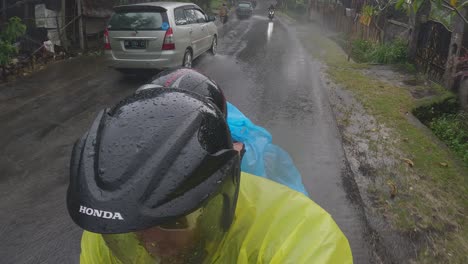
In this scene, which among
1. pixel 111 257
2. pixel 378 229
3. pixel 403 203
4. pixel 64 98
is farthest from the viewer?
pixel 64 98

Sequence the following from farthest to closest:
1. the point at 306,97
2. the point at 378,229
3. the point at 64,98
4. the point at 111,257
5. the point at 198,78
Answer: the point at 306,97
the point at 64,98
the point at 378,229
the point at 198,78
the point at 111,257

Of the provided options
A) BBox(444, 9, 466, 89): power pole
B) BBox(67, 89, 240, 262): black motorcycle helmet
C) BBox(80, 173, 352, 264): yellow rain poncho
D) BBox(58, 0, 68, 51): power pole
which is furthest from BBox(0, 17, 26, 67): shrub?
BBox(444, 9, 466, 89): power pole

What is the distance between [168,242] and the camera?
3.75ft

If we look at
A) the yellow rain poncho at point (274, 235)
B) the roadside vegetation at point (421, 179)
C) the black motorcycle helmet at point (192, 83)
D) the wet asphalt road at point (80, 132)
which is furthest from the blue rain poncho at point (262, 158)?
the roadside vegetation at point (421, 179)

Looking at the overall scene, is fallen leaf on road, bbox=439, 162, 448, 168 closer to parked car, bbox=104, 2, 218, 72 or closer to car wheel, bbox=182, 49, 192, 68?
parked car, bbox=104, 2, 218, 72

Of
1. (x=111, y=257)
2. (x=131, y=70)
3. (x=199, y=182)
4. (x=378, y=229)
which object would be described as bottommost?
(x=378, y=229)

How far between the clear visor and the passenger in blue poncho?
3.10ft

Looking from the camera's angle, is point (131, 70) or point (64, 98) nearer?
point (64, 98)

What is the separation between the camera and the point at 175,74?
91.8 inches

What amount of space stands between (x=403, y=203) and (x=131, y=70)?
7.25 metres

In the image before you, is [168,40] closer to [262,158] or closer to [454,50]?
[454,50]

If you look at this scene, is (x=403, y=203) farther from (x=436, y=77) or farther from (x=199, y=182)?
(x=436, y=77)

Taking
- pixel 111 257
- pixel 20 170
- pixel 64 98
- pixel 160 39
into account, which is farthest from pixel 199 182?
pixel 160 39

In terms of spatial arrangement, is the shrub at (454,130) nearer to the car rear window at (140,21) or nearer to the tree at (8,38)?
the car rear window at (140,21)
